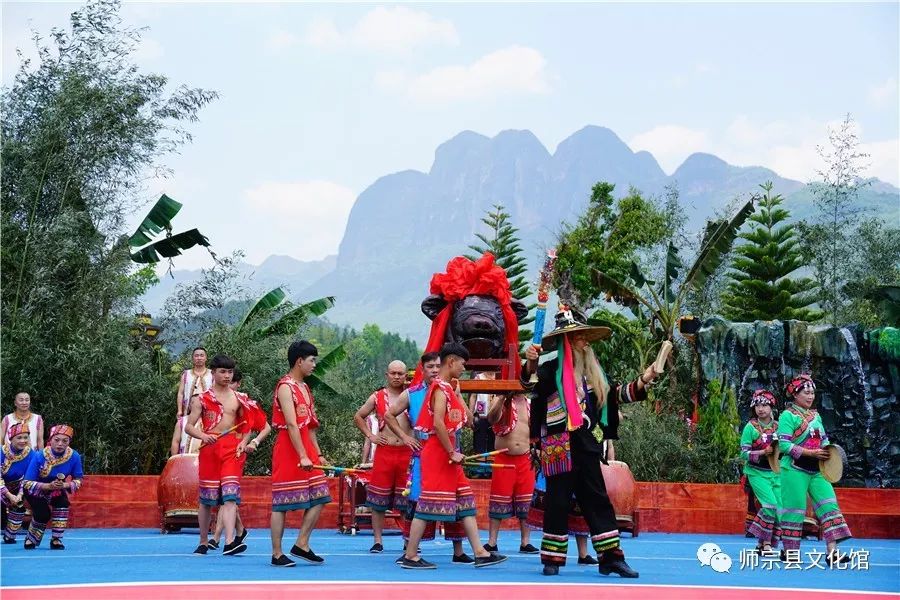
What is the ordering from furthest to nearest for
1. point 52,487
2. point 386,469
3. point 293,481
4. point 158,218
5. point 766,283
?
point 766,283
point 158,218
point 52,487
point 386,469
point 293,481

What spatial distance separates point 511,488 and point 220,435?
7.75 feet

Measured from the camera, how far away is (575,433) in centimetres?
839

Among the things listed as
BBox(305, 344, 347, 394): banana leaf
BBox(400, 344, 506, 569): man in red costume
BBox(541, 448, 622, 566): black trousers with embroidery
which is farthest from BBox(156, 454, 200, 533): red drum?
BBox(305, 344, 347, 394): banana leaf

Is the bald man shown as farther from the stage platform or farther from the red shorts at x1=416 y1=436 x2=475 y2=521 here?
the red shorts at x1=416 y1=436 x2=475 y2=521

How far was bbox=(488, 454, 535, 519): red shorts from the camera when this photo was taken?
396 inches

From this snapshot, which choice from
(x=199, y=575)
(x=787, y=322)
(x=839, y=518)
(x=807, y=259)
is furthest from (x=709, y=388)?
(x=807, y=259)

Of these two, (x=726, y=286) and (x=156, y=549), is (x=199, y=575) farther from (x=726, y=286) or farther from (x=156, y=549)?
(x=726, y=286)

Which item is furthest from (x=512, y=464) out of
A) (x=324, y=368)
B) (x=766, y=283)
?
(x=766, y=283)

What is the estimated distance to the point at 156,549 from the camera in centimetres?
1052

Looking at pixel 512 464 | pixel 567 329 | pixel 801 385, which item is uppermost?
pixel 567 329

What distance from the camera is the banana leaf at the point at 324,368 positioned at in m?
19.5

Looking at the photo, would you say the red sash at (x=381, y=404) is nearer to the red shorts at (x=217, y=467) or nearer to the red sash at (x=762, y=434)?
the red shorts at (x=217, y=467)

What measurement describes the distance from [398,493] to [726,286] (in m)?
30.0

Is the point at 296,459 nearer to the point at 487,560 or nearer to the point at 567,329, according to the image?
the point at 487,560
